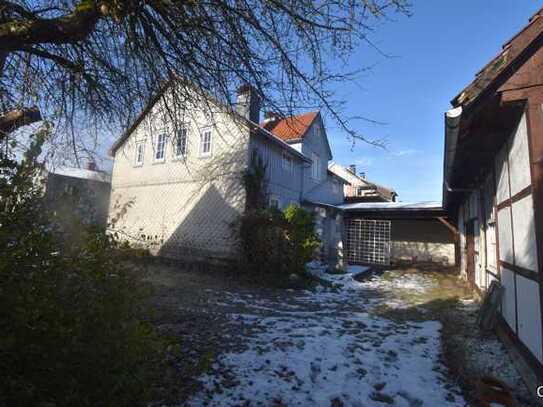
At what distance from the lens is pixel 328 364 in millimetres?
3627

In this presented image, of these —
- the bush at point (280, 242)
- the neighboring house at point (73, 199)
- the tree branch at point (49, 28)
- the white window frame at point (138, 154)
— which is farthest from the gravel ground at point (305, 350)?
the white window frame at point (138, 154)

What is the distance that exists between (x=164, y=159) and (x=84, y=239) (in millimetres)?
12064

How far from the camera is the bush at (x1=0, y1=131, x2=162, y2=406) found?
156cm

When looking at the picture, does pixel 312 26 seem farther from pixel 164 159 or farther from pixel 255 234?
pixel 164 159

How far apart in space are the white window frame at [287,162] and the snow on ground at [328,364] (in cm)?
820

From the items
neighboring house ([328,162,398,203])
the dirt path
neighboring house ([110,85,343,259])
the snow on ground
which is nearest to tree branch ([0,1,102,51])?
the dirt path

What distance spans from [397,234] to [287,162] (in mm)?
8185

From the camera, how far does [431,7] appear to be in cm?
379

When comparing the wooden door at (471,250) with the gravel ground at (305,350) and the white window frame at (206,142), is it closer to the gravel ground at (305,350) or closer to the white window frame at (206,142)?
the gravel ground at (305,350)

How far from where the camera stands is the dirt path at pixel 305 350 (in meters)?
2.96

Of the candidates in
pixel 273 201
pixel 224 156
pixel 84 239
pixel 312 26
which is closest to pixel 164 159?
pixel 224 156

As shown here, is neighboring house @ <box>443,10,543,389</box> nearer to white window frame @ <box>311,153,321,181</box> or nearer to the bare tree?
the bare tree

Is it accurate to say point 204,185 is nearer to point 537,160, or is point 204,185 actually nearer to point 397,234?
point 537,160

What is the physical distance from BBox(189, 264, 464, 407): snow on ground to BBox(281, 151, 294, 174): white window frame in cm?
820
